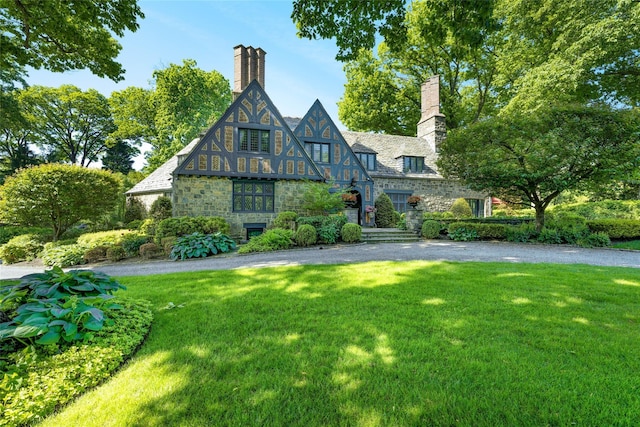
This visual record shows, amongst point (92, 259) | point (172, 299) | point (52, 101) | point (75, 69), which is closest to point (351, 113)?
point (75, 69)

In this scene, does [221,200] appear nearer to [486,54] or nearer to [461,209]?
[461,209]

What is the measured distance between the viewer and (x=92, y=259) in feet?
33.7

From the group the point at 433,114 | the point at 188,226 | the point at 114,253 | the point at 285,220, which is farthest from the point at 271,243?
the point at 433,114

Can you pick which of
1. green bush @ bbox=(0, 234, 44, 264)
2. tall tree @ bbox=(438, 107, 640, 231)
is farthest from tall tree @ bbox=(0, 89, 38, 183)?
tall tree @ bbox=(438, 107, 640, 231)

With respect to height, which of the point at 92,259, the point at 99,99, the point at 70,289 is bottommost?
the point at 92,259

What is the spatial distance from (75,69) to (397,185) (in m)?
18.2

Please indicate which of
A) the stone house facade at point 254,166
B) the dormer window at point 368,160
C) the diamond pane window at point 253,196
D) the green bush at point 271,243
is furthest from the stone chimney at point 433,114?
the green bush at point 271,243

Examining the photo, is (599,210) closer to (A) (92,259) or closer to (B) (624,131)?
(B) (624,131)

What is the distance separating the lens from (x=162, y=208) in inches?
626

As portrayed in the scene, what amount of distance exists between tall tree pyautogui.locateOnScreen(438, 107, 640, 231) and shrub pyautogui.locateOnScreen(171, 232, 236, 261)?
38.5 ft

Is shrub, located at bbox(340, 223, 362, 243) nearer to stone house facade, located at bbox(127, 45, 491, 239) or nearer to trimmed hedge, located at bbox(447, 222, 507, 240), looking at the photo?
stone house facade, located at bbox(127, 45, 491, 239)

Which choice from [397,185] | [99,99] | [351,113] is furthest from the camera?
[99,99]

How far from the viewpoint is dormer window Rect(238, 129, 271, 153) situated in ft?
46.2

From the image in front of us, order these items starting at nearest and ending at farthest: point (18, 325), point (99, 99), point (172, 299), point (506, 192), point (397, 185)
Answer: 1. point (18, 325)
2. point (172, 299)
3. point (506, 192)
4. point (397, 185)
5. point (99, 99)
